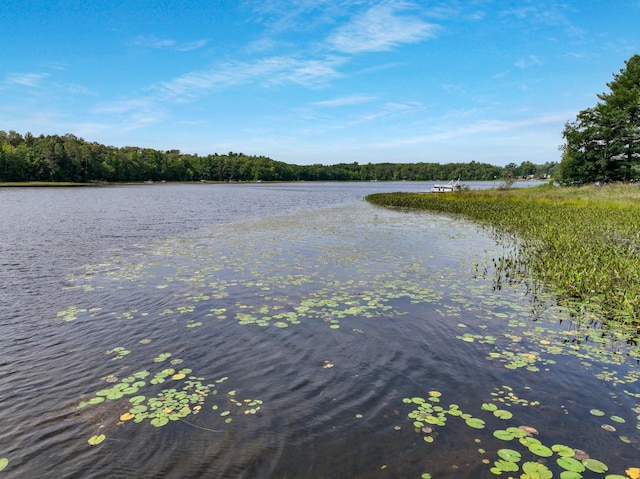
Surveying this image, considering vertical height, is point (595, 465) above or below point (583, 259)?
below

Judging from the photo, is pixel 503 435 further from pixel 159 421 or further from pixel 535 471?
pixel 159 421

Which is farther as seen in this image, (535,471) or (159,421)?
(159,421)

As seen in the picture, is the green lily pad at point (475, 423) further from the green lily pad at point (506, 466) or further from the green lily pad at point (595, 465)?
the green lily pad at point (595, 465)

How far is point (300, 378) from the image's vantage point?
6832 millimetres

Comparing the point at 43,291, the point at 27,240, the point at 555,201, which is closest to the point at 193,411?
the point at 43,291

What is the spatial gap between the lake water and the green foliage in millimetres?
55581

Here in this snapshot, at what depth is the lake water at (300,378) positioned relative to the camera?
4.86 meters

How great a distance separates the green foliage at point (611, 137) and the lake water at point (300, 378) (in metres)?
55.6

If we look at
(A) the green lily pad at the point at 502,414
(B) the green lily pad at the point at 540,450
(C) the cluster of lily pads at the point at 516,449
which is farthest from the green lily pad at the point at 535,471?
(A) the green lily pad at the point at 502,414

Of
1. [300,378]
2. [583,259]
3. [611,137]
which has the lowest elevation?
[300,378]

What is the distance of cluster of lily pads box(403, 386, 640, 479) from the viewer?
14.9 ft

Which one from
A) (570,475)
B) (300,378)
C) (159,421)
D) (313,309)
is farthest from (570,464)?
(313,309)

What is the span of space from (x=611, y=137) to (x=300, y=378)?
66913 millimetres

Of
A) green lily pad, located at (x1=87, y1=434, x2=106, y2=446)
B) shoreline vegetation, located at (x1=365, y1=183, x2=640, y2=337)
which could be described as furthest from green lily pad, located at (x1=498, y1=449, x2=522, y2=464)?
shoreline vegetation, located at (x1=365, y1=183, x2=640, y2=337)
